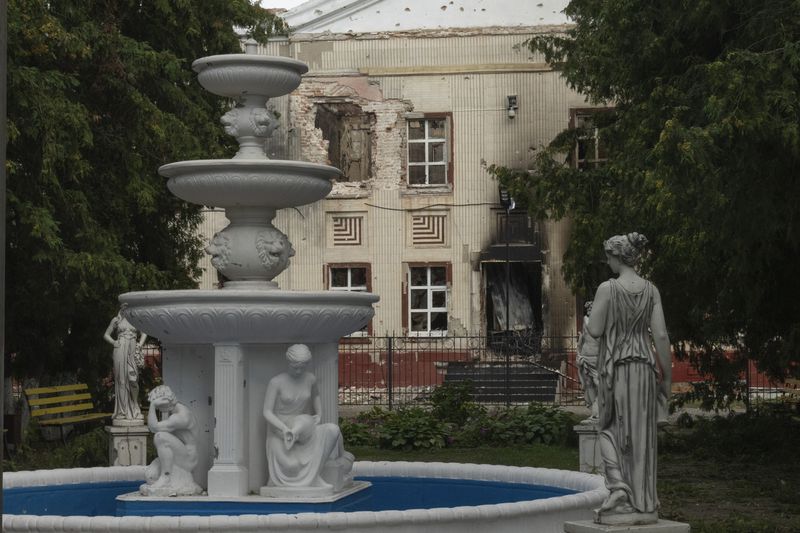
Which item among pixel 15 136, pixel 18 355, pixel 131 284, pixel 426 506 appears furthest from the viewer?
pixel 18 355

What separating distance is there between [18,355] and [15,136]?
674 centimetres

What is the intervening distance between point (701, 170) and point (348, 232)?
22211 millimetres

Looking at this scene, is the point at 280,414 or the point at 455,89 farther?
the point at 455,89

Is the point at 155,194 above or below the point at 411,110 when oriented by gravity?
below

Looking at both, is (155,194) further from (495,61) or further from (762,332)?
(495,61)

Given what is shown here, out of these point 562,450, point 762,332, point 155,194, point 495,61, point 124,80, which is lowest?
point 562,450

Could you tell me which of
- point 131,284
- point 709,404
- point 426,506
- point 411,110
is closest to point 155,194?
point 131,284

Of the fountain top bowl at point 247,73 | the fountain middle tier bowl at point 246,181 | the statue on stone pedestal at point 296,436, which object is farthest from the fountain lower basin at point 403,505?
the fountain top bowl at point 247,73

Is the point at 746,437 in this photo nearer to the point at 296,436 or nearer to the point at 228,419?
the point at 296,436

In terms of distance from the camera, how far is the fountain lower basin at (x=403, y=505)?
10.0 metres

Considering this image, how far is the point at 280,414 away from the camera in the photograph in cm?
1184

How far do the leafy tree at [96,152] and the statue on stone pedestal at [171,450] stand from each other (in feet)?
34.0

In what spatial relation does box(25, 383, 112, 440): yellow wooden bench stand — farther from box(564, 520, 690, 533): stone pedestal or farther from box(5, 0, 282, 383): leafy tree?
box(564, 520, 690, 533): stone pedestal

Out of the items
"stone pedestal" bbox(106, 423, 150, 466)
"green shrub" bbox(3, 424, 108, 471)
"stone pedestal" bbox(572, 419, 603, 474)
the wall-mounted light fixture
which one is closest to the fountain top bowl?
"stone pedestal" bbox(572, 419, 603, 474)
